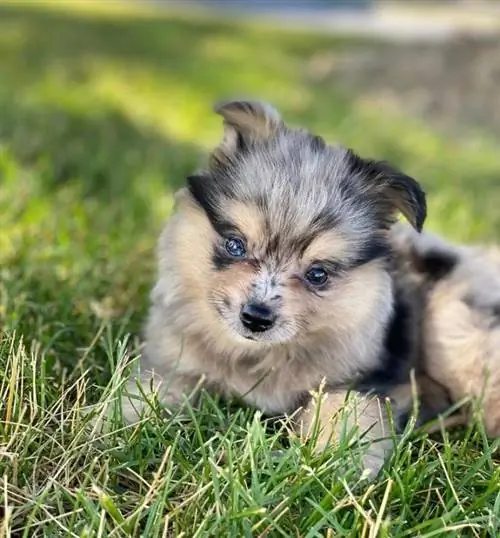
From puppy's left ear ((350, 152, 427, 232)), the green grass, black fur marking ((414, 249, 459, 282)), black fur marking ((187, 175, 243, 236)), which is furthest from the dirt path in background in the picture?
black fur marking ((187, 175, 243, 236))

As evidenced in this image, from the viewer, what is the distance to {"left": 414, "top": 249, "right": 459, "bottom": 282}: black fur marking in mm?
3645

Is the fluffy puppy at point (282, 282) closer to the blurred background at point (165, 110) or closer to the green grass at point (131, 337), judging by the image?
the green grass at point (131, 337)

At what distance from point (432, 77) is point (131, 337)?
7864 millimetres

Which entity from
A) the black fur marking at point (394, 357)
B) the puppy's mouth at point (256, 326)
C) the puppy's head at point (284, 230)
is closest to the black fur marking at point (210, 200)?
the puppy's head at point (284, 230)

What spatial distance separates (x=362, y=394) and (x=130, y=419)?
0.90 meters

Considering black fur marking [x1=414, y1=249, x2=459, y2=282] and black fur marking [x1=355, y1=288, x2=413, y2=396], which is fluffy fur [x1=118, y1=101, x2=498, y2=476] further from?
black fur marking [x1=414, y1=249, x2=459, y2=282]

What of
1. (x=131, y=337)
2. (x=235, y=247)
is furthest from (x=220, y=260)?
(x=131, y=337)

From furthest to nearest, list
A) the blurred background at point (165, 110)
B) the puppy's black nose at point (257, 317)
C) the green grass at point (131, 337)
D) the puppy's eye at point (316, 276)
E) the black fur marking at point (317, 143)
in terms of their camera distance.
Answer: the blurred background at point (165, 110)
the black fur marking at point (317, 143)
the puppy's eye at point (316, 276)
the puppy's black nose at point (257, 317)
the green grass at point (131, 337)

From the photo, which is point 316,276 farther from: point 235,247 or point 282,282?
point 235,247

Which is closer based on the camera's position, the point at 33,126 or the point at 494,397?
the point at 494,397

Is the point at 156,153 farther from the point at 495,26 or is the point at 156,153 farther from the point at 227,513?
the point at 495,26

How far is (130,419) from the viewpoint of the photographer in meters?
2.75

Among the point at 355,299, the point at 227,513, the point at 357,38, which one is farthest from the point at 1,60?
the point at 227,513

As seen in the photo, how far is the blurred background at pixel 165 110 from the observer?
13.5ft
